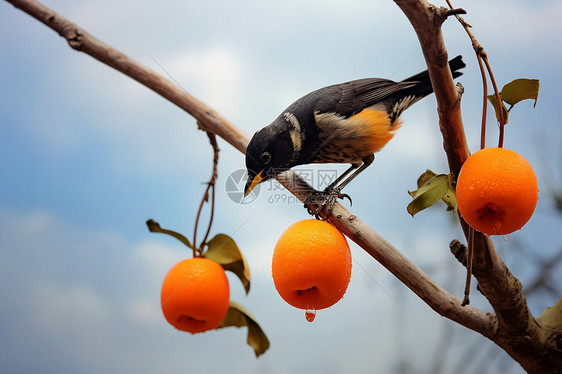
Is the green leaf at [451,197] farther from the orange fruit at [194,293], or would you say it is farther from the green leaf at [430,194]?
the orange fruit at [194,293]

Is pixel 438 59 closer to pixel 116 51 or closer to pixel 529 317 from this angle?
pixel 529 317

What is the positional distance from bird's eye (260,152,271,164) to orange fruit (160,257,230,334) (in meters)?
0.45

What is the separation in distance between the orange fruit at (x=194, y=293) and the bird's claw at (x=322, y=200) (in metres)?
0.42

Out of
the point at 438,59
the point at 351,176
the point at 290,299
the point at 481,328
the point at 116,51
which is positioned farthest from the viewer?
the point at 116,51

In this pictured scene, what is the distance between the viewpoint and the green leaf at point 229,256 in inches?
74.4

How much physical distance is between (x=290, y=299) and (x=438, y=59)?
74 centimetres

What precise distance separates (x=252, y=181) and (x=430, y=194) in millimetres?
596

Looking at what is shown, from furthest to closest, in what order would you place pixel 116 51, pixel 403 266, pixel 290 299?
pixel 116 51 → pixel 403 266 → pixel 290 299

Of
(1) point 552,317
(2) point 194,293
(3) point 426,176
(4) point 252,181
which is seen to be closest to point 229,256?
(2) point 194,293

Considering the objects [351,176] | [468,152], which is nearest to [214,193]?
[351,176]

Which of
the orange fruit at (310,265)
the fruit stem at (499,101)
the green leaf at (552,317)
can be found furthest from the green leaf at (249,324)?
the fruit stem at (499,101)

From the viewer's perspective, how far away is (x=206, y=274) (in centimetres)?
175

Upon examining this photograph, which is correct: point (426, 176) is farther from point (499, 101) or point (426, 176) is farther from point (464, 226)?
point (499, 101)

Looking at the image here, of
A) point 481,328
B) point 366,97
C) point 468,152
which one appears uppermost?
point 366,97
